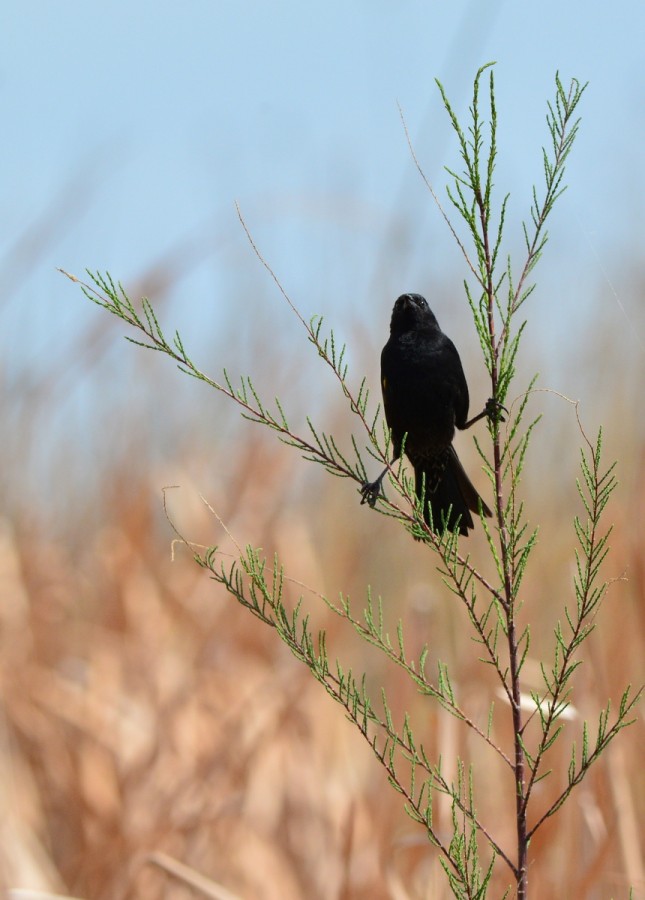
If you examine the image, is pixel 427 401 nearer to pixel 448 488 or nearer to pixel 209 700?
pixel 448 488

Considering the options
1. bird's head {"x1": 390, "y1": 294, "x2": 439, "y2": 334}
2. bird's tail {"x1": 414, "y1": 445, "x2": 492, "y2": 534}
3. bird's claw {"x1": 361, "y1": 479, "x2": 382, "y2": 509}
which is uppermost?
bird's head {"x1": 390, "y1": 294, "x2": 439, "y2": 334}

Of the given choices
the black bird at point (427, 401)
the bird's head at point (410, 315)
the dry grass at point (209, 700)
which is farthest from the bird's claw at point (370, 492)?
the dry grass at point (209, 700)

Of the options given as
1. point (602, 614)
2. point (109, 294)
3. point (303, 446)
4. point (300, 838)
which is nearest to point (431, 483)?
point (303, 446)

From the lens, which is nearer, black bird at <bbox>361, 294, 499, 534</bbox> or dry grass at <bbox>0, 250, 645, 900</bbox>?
black bird at <bbox>361, 294, 499, 534</bbox>

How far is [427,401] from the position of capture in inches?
47.4

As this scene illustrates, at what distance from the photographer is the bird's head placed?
1.25m

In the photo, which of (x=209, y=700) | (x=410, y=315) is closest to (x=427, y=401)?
(x=410, y=315)

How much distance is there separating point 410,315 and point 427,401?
0.12 m

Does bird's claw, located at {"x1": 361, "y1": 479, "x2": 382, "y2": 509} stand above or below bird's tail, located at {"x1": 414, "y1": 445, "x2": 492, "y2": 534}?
below

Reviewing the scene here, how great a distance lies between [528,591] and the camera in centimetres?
293

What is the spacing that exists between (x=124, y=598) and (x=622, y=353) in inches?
63.3

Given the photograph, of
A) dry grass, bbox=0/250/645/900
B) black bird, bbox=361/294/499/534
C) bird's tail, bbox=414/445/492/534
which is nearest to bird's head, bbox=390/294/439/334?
black bird, bbox=361/294/499/534

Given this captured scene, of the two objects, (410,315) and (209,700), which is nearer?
(410,315)

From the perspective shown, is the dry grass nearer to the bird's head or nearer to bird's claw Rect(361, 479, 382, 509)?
bird's claw Rect(361, 479, 382, 509)
